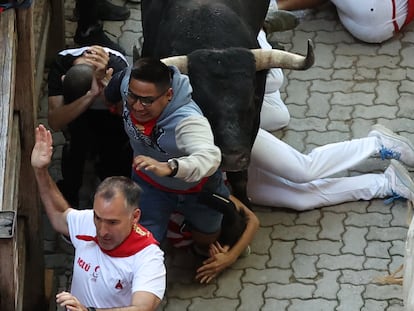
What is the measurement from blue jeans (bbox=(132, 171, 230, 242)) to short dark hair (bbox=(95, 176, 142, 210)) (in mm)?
1170

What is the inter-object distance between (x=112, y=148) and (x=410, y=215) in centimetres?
187

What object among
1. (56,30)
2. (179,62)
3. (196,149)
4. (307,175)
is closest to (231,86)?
(179,62)

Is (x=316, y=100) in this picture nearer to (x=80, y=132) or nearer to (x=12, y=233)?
(x=80, y=132)

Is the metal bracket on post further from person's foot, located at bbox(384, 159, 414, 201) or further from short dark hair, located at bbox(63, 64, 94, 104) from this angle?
person's foot, located at bbox(384, 159, 414, 201)

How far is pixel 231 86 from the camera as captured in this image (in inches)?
277

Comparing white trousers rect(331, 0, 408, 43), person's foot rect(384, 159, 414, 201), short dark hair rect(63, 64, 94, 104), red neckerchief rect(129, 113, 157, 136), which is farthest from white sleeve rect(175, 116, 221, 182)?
white trousers rect(331, 0, 408, 43)

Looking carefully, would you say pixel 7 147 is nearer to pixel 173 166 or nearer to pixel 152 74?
pixel 173 166

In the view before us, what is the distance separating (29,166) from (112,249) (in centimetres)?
115

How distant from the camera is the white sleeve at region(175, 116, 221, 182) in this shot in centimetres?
604

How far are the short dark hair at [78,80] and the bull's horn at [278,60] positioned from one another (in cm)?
99

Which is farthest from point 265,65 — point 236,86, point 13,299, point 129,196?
point 13,299

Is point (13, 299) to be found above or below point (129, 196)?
below

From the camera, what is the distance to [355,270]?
7.59 m

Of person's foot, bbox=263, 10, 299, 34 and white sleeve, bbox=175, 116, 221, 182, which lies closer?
white sleeve, bbox=175, 116, 221, 182
